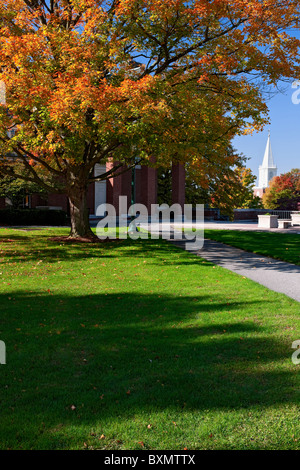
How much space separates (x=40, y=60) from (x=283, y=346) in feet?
41.8

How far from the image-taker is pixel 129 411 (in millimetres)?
3627

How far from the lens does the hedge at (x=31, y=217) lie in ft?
93.5

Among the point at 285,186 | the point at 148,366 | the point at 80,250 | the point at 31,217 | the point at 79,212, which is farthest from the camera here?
the point at 285,186

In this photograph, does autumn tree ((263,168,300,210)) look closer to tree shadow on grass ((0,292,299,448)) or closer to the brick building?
the brick building

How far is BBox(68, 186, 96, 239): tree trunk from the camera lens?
17.8 m

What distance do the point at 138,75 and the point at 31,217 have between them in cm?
1601

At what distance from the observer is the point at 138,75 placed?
15.9m

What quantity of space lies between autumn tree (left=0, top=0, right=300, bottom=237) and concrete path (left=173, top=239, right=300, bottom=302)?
394 centimetres

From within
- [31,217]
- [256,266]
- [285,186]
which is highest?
[285,186]

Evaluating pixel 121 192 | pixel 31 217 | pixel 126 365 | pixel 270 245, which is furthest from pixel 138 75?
pixel 121 192

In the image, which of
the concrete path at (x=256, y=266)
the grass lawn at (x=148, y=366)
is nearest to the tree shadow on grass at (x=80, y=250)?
the concrete path at (x=256, y=266)

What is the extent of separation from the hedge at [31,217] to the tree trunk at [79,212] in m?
11.5

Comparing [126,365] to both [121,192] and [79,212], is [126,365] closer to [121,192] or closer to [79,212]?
[79,212]
